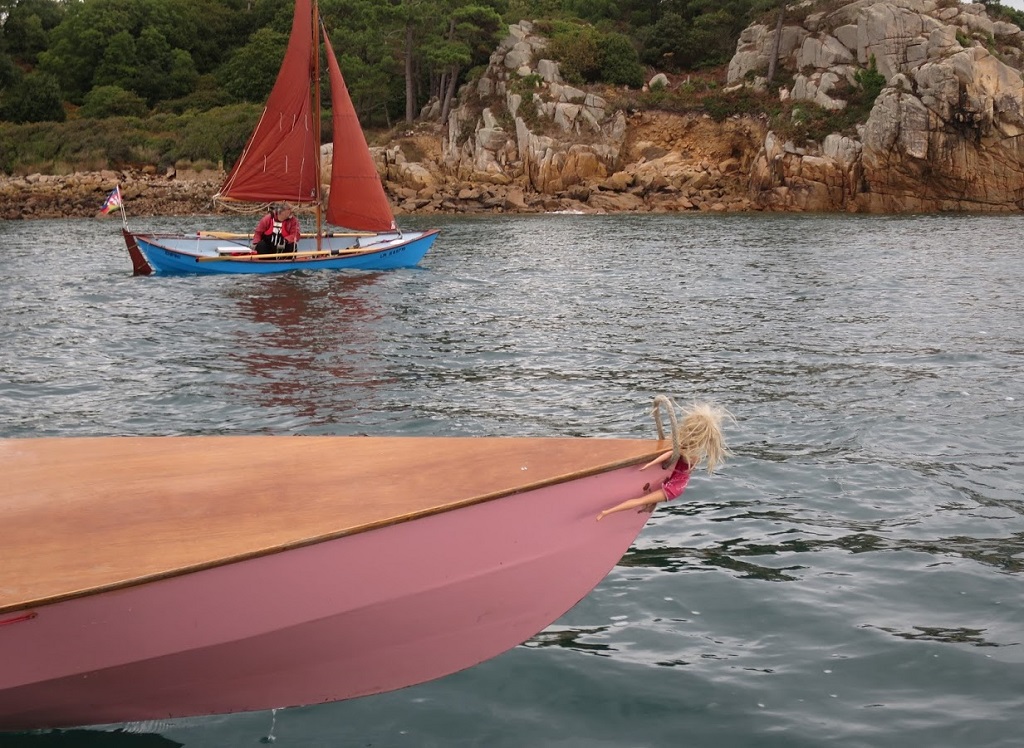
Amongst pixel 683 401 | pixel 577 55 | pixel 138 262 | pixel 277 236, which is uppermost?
pixel 577 55

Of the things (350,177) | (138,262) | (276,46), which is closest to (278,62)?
(276,46)

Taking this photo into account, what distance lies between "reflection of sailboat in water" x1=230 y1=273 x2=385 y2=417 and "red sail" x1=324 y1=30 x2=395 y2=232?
316 cm

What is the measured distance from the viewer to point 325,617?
4.57m

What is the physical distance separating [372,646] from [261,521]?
0.84 m

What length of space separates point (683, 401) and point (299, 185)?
1945 centimetres

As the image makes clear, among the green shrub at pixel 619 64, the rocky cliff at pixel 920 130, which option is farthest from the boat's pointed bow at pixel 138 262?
the green shrub at pixel 619 64

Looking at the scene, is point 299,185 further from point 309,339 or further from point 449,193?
point 449,193

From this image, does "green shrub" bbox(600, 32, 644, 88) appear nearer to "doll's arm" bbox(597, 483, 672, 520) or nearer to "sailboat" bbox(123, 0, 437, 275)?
"sailboat" bbox(123, 0, 437, 275)

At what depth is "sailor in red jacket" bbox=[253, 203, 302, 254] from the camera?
27.0 m

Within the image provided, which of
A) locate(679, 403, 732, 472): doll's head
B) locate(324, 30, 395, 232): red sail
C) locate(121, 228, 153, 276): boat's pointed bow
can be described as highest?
locate(324, 30, 395, 232): red sail

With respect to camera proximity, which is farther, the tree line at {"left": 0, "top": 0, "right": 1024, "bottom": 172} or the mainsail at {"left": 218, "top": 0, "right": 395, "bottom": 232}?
the tree line at {"left": 0, "top": 0, "right": 1024, "bottom": 172}

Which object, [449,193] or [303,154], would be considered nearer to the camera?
[303,154]

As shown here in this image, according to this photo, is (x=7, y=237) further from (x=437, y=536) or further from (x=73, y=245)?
(x=437, y=536)

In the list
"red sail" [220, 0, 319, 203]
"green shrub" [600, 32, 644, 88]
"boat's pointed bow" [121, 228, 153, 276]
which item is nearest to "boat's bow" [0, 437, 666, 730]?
"boat's pointed bow" [121, 228, 153, 276]
